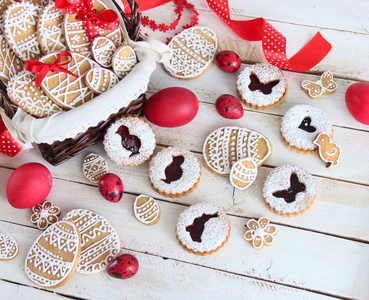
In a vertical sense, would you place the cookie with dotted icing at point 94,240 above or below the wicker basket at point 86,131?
below

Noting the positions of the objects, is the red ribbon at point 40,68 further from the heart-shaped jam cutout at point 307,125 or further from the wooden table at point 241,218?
the heart-shaped jam cutout at point 307,125

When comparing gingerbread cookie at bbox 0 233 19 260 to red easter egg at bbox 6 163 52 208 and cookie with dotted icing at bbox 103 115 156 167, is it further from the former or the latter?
cookie with dotted icing at bbox 103 115 156 167

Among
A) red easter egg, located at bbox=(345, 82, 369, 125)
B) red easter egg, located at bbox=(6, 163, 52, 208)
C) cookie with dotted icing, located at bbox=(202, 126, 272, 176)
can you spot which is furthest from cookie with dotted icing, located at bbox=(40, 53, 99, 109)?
red easter egg, located at bbox=(345, 82, 369, 125)

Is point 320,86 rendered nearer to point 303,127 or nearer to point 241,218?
point 303,127

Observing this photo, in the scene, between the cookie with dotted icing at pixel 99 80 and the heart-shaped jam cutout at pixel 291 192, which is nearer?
the cookie with dotted icing at pixel 99 80

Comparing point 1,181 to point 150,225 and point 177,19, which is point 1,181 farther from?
point 177,19

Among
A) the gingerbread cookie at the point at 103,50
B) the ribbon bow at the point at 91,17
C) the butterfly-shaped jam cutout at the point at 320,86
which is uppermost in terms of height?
the ribbon bow at the point at 91,17

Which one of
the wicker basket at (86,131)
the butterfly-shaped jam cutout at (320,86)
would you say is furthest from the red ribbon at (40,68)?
the butterfly-shaped jam cutout at (320,86)
